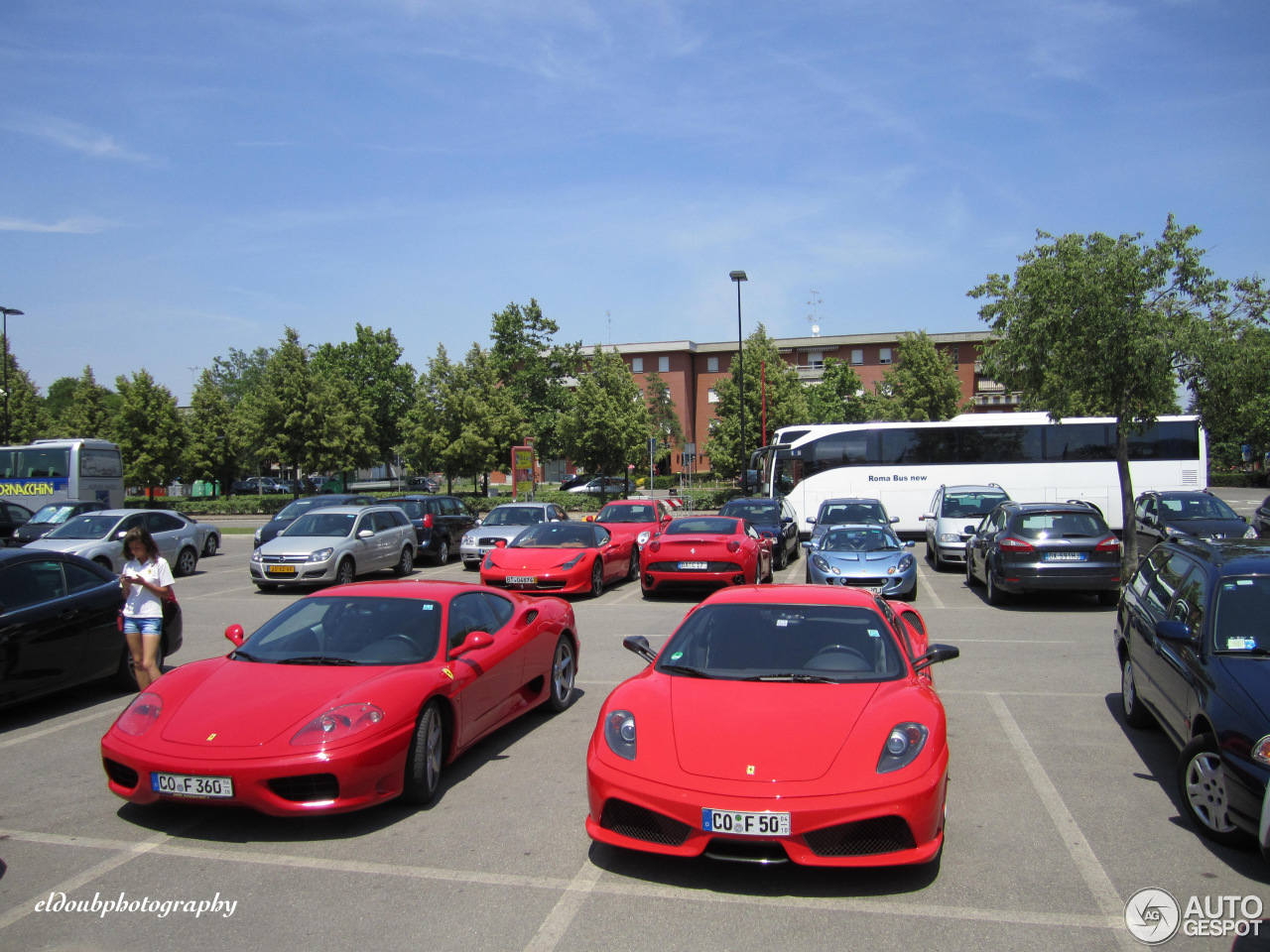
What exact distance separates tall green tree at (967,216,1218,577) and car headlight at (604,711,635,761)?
51.3ft

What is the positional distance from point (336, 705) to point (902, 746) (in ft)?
9.83

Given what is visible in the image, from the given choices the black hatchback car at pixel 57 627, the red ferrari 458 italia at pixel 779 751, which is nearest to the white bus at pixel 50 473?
the black hatchback car at pixel 57 627

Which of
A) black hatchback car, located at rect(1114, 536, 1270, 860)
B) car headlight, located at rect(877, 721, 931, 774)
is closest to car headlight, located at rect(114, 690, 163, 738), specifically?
car headlight, located at rect(877, 721, 931, 774)

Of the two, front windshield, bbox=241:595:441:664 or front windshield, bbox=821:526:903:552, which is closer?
front windshield, bbox=241:595:441:664

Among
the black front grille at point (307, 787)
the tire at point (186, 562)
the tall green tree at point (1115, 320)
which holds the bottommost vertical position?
the tire at point (186, 562)

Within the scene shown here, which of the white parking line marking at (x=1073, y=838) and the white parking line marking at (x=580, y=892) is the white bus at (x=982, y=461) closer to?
the white parking line marking at (x=1073, y=838)

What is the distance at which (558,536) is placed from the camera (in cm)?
1577

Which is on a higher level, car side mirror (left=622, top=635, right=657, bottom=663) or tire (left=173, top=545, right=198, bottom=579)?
car side mirror (left=622, top=635, right=657, bottom=663)

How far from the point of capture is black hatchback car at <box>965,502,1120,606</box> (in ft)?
42.9

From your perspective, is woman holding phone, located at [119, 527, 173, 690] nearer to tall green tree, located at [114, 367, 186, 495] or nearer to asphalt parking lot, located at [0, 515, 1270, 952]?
asphalt parking lot, located at [0, 515, 1270, 952]

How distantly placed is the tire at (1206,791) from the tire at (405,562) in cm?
1643

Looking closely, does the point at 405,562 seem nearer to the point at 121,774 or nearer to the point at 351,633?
the point at 351,633

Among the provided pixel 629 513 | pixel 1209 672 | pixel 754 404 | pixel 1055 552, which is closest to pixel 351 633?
pixel 1209 672

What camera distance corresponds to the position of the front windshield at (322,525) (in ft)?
57.7
